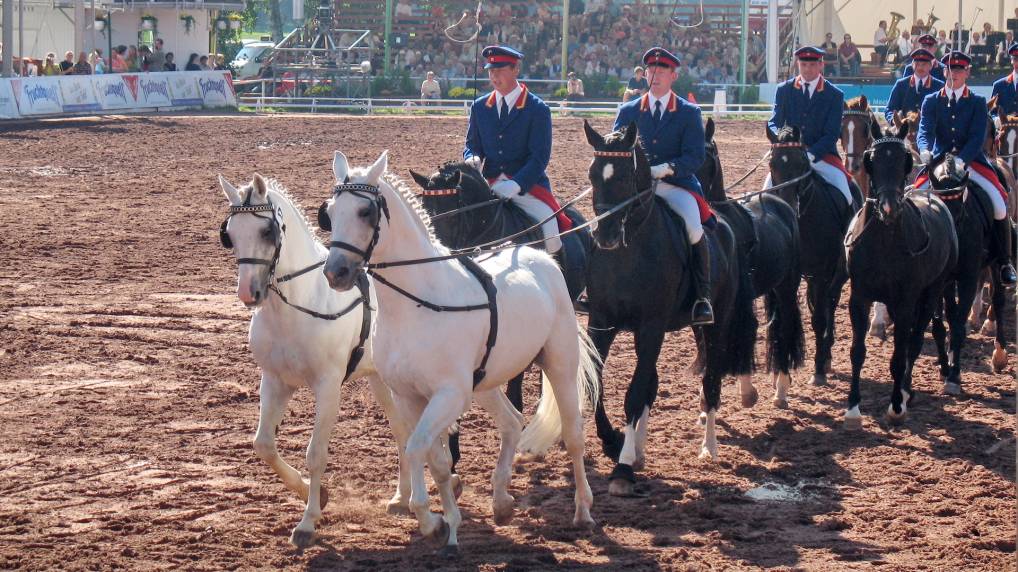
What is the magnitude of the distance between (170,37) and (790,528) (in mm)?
40040

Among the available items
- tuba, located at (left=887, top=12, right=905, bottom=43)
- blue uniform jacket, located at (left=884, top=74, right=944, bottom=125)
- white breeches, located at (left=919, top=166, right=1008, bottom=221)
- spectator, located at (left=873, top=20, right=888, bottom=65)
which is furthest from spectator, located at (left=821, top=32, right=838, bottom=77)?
white breeches, located at (left=919, top=166, right=1008, bottom=221)

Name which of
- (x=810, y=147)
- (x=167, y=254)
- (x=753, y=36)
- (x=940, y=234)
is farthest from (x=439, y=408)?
(x=753, y=36)

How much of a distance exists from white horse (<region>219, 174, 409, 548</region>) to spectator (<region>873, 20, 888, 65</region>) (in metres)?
34.0

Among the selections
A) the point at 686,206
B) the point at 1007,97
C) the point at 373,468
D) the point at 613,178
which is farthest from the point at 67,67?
the point at 613,178

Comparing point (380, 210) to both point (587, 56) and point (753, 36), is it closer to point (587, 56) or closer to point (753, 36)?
point (587, 56)

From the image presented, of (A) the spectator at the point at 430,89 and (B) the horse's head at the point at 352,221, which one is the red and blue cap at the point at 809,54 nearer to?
(B) the horse's head at the point at 352,221

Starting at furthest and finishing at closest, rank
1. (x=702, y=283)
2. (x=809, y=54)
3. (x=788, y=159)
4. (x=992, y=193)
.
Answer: (x=809, y=54)
(x=992, y=193)
(x=788, y=159)
(x=702, y=283)

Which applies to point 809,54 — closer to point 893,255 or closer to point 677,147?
point 893,255

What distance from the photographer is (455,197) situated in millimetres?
8398

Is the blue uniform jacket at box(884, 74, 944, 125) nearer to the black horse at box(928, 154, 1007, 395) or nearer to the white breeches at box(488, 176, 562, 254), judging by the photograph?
the black horse at box(928, 154, 1007, 395)

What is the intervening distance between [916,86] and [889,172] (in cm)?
614

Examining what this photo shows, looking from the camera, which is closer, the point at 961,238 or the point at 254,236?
the point at 254,236

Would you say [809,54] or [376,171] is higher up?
[809,54]

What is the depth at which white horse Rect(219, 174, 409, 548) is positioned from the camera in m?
6.79
